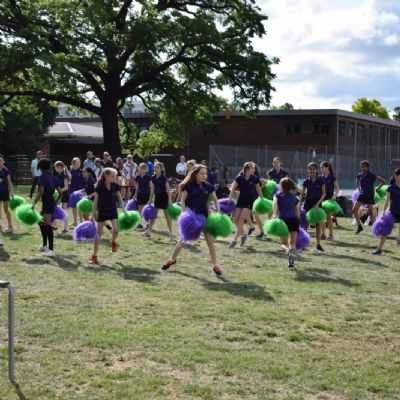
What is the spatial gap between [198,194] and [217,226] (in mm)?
618

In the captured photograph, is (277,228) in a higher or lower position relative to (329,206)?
lower

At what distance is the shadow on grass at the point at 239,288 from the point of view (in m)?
8.95

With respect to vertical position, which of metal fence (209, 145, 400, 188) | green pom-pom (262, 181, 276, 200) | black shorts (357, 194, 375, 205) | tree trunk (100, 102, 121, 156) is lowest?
black shorts (357, 194, 375, 205)

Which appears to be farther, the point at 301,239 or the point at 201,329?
the point at 301,239

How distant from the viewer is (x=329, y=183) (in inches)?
620

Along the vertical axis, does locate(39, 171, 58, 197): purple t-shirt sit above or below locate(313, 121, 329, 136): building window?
below

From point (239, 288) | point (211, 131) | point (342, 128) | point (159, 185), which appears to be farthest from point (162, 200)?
point (342, 128)

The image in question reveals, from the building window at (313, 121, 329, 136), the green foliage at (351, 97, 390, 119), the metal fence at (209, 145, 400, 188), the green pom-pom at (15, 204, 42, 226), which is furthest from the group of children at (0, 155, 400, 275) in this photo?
the green foliage at (351, 97, 390, 119)

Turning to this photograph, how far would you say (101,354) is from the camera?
240 inches

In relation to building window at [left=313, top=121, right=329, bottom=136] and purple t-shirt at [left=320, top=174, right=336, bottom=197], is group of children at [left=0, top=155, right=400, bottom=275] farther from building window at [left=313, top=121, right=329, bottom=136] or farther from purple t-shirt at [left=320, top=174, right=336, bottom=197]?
building window at [left=313, top=121, right=329, bottom=136]

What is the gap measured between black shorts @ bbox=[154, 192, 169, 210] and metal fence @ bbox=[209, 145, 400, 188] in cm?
1656

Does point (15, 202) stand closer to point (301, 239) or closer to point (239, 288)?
point (301, 239)

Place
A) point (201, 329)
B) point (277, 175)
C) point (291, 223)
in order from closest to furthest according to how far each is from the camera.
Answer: point (201, 329), point (291, 223), point (277, 175)

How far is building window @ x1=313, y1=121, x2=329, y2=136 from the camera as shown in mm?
52656
